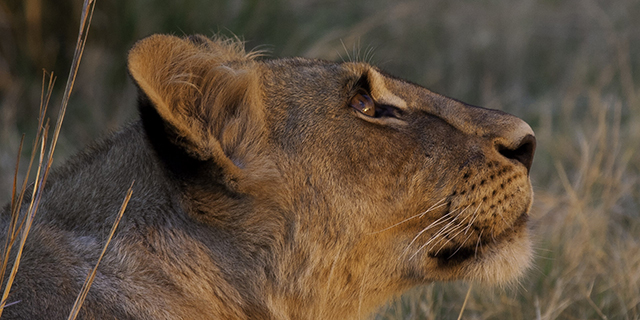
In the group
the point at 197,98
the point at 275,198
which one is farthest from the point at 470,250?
the point at 197,98

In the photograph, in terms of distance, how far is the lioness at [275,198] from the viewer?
8.77ft

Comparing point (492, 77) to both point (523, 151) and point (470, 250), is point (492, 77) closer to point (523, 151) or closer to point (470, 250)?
point (523, 151)

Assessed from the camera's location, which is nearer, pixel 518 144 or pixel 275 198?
pixel 275 198

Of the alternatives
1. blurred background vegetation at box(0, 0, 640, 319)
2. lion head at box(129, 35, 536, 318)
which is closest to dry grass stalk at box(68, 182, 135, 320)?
lion head at box(129, 35, 536, 318)

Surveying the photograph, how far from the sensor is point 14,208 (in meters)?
2.88

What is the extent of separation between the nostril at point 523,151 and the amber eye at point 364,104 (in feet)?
1.74

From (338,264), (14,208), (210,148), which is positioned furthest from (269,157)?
(14,208)

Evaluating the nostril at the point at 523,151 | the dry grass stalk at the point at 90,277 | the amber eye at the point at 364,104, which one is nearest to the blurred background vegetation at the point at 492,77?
the amber eye at the point at 364,104

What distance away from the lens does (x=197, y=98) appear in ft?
9.27

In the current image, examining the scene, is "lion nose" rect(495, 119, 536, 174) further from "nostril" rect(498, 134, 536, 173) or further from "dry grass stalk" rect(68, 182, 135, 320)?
"dry grass stalk" rect(68, 182, 135, 320)

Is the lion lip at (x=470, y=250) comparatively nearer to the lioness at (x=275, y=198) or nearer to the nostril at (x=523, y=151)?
the lioness at (x=275, y=198)

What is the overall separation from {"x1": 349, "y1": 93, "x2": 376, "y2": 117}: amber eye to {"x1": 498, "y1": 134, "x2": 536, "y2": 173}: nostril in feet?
1.74

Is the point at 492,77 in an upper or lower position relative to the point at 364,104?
lower

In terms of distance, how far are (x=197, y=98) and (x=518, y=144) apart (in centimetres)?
127
